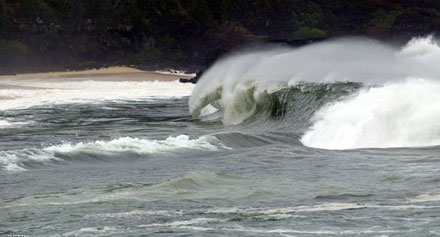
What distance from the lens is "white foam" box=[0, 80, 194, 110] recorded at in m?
42.0

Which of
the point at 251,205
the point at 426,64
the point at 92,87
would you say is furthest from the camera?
the point at 92,87

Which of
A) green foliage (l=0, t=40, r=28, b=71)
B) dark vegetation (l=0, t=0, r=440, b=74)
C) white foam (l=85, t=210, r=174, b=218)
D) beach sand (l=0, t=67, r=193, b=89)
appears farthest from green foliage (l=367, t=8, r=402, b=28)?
white foam (l=85, t=210, r=174, b=218)

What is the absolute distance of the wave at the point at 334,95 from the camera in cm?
2122

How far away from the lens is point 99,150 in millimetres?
19625

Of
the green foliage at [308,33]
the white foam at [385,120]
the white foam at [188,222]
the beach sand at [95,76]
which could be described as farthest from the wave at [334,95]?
the green foliage at [308,33]

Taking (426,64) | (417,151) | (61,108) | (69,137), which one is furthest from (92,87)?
(417,151)

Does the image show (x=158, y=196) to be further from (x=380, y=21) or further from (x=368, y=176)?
(x=380, y=21)

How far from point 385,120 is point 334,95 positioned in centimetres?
→ 427

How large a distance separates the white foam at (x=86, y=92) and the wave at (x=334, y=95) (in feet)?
23.4

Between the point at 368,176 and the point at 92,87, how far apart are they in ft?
125

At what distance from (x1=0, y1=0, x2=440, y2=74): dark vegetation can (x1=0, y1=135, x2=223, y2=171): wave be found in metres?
48.4

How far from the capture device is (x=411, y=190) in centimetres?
1447

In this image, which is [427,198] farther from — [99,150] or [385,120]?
[385,120]

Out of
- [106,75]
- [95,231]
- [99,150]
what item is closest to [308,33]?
[106,75]
